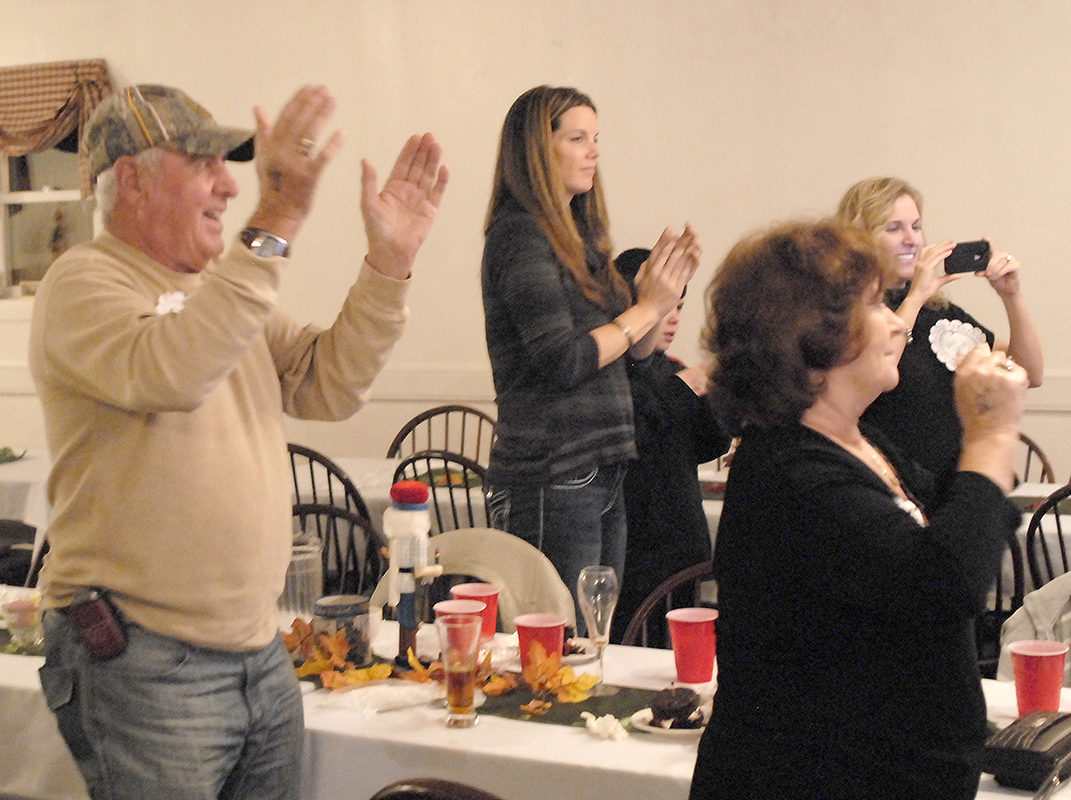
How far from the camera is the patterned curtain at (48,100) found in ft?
18.2

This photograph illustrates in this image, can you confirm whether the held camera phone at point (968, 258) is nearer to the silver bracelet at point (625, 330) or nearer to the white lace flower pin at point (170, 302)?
the silver bracelet at point (625, 330)

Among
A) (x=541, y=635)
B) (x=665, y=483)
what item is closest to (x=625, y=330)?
(x=665, y=483)

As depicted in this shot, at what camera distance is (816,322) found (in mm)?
1122

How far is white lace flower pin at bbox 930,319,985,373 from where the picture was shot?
2273 mm

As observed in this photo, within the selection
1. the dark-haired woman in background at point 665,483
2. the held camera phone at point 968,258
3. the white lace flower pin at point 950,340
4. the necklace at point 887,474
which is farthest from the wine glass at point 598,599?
the held camera phone at point 968,258

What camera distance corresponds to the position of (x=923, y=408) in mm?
2225

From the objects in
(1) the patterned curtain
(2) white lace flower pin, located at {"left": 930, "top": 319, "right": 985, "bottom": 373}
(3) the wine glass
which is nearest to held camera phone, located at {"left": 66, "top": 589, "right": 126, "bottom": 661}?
(3) the wine glass

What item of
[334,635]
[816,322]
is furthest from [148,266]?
[816,322]

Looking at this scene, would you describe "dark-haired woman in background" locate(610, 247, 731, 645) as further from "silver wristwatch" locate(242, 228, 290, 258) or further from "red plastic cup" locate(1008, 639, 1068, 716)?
"silver wristwatch" locate(242, 228, 290, 258)

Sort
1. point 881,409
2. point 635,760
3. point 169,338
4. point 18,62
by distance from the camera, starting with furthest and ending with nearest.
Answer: point 18,62 < point 881,409 < point 635,760 < point 169,338

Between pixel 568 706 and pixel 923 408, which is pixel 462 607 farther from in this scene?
pixel 923 408

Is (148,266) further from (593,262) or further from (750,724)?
(593,262)

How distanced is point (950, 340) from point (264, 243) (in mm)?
1576

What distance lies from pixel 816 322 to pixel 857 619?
0.97 feet
